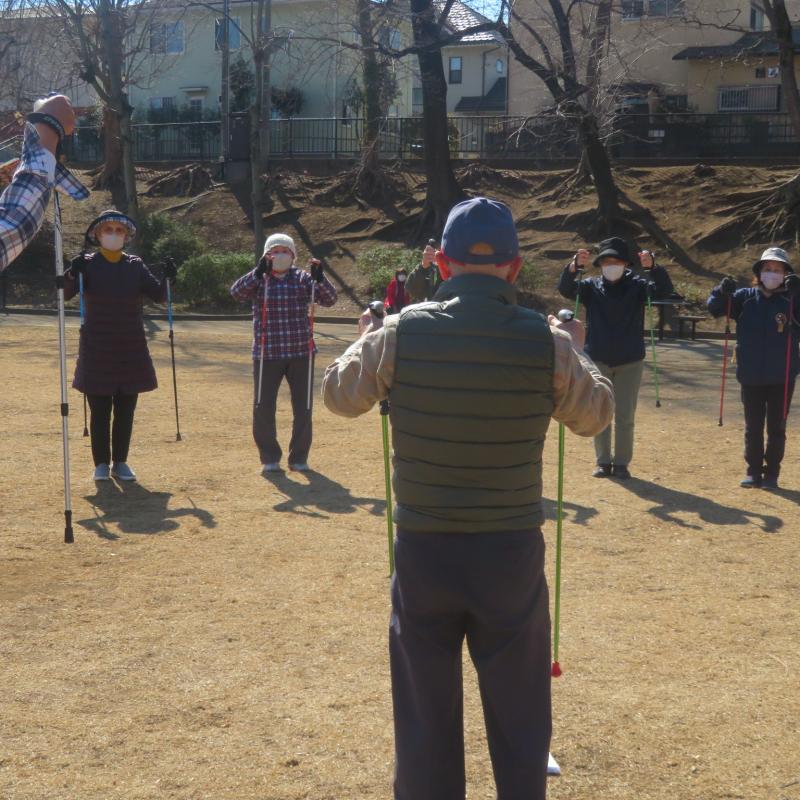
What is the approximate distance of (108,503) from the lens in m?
9.02

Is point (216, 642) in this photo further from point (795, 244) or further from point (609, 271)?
point (795, 244)

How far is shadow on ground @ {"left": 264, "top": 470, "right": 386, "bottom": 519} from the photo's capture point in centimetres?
891

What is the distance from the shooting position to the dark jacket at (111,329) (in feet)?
31.0

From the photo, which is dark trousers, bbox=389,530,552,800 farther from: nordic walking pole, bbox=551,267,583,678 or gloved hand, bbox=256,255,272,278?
gloved hand, bbox=256,255,272,278

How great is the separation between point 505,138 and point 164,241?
1242 centimetres

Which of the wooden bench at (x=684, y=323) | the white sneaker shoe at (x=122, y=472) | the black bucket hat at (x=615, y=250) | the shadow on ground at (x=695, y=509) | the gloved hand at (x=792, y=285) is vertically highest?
the black bucket hat at (x=615, y=250)

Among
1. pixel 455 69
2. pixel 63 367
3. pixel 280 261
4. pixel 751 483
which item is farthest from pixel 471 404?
pixel 455 69

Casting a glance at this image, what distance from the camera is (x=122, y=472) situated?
9.79 metres

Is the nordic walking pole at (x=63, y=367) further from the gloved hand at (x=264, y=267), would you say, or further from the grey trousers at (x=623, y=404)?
the grey trousers at (x=623, y=404)

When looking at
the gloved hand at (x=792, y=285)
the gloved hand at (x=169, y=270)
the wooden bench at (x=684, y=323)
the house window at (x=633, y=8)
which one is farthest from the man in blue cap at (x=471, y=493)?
the house window at (x=633, y=8)

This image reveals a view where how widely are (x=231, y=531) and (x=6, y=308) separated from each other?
72.5 ft

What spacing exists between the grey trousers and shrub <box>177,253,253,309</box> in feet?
63.6

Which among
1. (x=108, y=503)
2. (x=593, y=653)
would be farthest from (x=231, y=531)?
(x=593, y=653)

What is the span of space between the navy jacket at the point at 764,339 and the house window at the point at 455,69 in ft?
151
